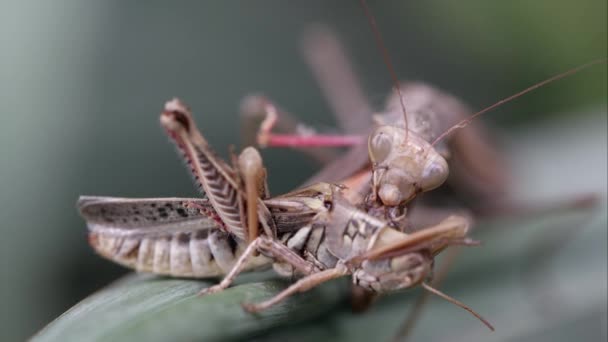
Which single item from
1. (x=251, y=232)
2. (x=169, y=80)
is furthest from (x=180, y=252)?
(x=169, y=80)

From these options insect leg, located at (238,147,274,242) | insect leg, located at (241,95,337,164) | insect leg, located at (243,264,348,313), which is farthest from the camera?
insect leg, located at (241,95,337,164)

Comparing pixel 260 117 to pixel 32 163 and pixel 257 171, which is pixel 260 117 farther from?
pixel 257 171

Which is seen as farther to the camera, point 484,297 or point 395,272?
point 484,297

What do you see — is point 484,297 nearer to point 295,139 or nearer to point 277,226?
point 295,139

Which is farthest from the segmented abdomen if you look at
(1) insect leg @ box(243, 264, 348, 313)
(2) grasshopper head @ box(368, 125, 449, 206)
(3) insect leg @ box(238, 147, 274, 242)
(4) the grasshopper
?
(2) grasshopper head @ box(368, 125, 449, 206)

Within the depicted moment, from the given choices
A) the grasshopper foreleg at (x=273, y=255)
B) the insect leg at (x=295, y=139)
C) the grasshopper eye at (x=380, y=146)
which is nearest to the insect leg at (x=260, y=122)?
the insect leg at (x=295, y=139)

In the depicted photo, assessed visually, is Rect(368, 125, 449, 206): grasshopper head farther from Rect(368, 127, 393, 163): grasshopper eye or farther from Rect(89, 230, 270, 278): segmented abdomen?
Rect(89, 230, 270, 278): segmented abdomen
